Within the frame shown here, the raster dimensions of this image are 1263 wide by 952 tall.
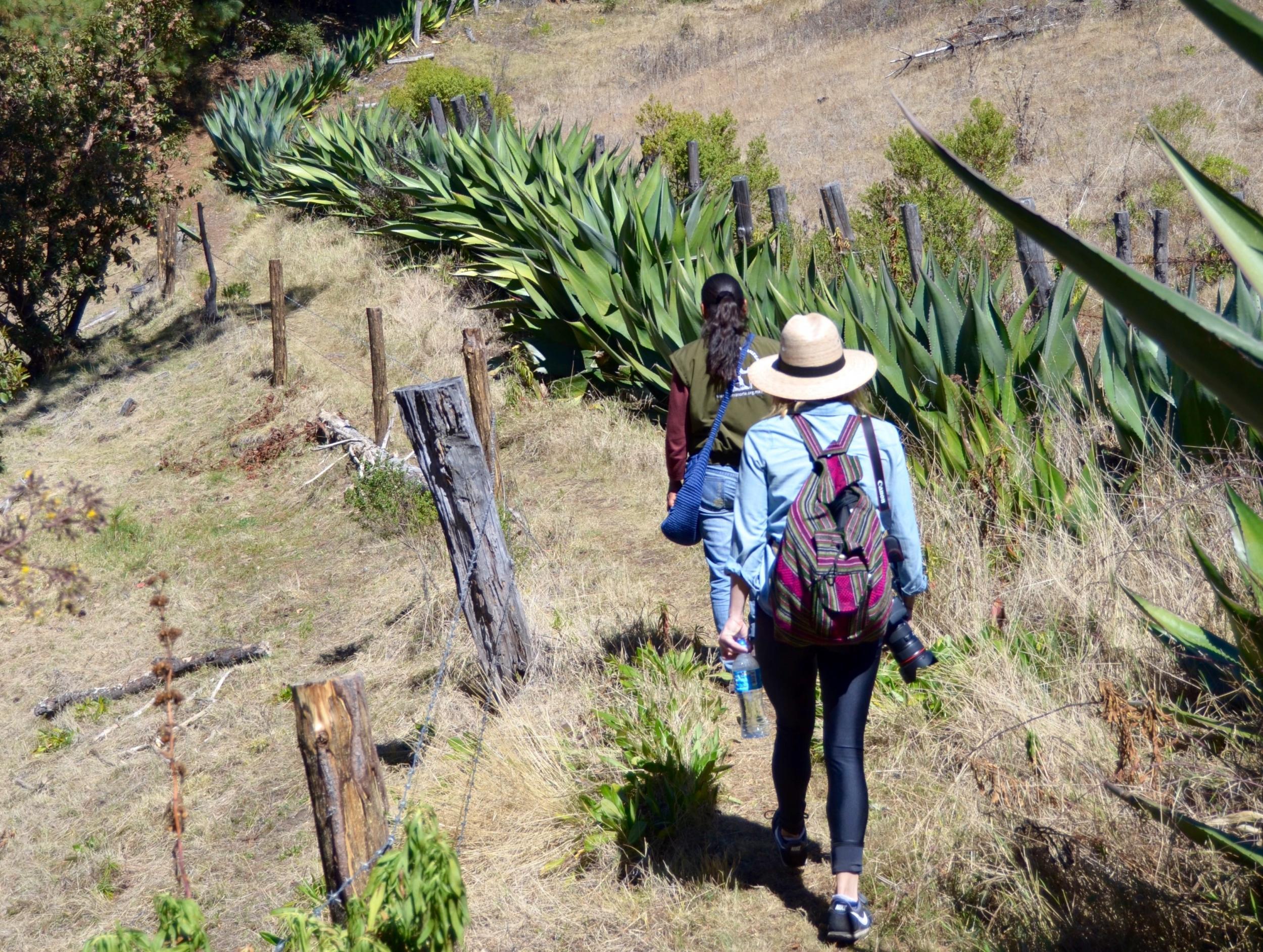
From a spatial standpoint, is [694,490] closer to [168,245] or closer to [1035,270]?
[1035,270]

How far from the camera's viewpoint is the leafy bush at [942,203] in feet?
28.8

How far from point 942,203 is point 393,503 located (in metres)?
5.17

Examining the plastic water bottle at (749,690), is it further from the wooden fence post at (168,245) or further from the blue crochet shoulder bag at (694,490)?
the wooden fence post at (168,245)

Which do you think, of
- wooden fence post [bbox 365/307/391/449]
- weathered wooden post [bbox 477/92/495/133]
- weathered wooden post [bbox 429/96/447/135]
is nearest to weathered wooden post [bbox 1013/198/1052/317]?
wooden fence post [bbox 365/307/391/449]

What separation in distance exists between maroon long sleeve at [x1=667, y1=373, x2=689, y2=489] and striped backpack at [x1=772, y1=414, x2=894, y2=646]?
61.2 inches

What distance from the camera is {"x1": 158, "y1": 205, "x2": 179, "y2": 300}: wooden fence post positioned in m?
16.5

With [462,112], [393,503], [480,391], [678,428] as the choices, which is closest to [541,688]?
[678,428]

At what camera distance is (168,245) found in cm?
1689

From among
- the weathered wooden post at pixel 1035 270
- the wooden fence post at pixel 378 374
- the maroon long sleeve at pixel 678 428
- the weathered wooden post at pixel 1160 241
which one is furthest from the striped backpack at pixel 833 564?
the wooden fence post at pixel 378 374

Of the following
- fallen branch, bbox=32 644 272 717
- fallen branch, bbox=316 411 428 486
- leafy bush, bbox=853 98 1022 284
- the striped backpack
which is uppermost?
the striped backpack

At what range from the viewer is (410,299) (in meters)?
11.8

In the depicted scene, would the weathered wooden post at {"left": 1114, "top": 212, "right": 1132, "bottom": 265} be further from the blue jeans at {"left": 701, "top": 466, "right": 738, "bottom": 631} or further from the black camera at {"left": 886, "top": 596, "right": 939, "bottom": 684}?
the black camera at {"left": 886, "top": 596, "right": 939, "bottom": 684}

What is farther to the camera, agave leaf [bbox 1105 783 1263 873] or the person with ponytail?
the person with ponytail

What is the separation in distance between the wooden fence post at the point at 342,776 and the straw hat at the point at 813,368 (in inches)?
51.7
